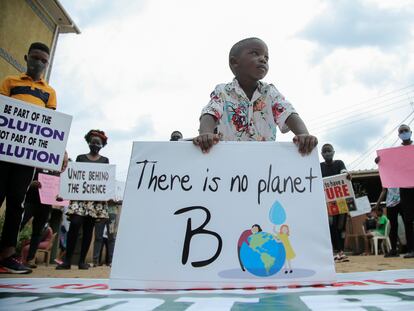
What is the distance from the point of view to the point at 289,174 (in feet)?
4.89

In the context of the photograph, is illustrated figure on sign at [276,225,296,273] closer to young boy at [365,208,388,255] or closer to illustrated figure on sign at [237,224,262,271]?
illustrated figure on sign at [237,224,262,271]

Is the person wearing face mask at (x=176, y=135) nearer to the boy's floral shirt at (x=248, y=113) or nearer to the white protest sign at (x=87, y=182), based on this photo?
the white protest sign at (x=87, y=182)

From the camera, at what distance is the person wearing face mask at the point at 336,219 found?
3.99 meters

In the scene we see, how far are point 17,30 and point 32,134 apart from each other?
6.38m

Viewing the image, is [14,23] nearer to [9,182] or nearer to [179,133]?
[179,133]

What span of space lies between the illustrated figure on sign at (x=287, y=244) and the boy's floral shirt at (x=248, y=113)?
63cm

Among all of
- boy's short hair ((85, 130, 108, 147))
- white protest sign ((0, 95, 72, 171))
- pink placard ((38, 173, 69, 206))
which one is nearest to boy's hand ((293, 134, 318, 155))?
white protest sign ((0, 95, 72, 171))

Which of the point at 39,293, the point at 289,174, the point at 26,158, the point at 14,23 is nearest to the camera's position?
the point at 39,293

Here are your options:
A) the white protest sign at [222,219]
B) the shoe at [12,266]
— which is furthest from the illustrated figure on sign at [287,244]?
the shoe at [12,266]

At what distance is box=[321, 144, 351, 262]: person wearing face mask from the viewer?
3988mm

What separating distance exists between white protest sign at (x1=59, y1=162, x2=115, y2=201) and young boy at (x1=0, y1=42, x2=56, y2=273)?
110cm

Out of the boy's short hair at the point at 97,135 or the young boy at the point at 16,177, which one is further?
the boy's short hair at the point at 97,135

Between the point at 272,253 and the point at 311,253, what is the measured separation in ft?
0.55

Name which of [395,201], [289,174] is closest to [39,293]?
→ [289,174]
